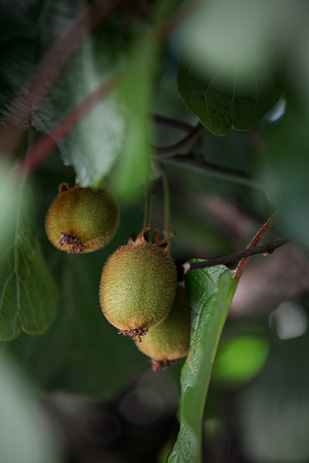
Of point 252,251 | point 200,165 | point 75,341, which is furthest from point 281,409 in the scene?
point 252,251

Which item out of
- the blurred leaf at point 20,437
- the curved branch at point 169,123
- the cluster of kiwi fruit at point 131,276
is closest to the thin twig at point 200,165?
the curved branch at point 169,123

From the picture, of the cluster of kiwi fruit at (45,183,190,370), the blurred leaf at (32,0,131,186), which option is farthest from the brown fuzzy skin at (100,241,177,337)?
the blurred leaf at (32,0,131,186)

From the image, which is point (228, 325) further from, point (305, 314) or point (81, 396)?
point (81, 396)

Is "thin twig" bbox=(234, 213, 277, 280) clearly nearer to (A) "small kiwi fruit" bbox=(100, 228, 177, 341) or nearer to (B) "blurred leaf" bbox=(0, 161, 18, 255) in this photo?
(A) "small kiwi fruit" bbox=(100, 228, 177, 341)

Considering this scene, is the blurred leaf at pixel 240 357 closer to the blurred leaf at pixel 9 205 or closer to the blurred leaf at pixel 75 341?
the blurred leaf at pixel 75 341

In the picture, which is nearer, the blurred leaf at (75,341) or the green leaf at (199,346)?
the green leaf at (199,346)

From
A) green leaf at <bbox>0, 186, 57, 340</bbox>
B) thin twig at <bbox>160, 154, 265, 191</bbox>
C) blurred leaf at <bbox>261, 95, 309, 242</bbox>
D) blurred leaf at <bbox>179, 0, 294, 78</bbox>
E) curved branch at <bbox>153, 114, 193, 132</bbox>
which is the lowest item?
green leaf at <bbox>0, 186, 57, 340</bbox>
